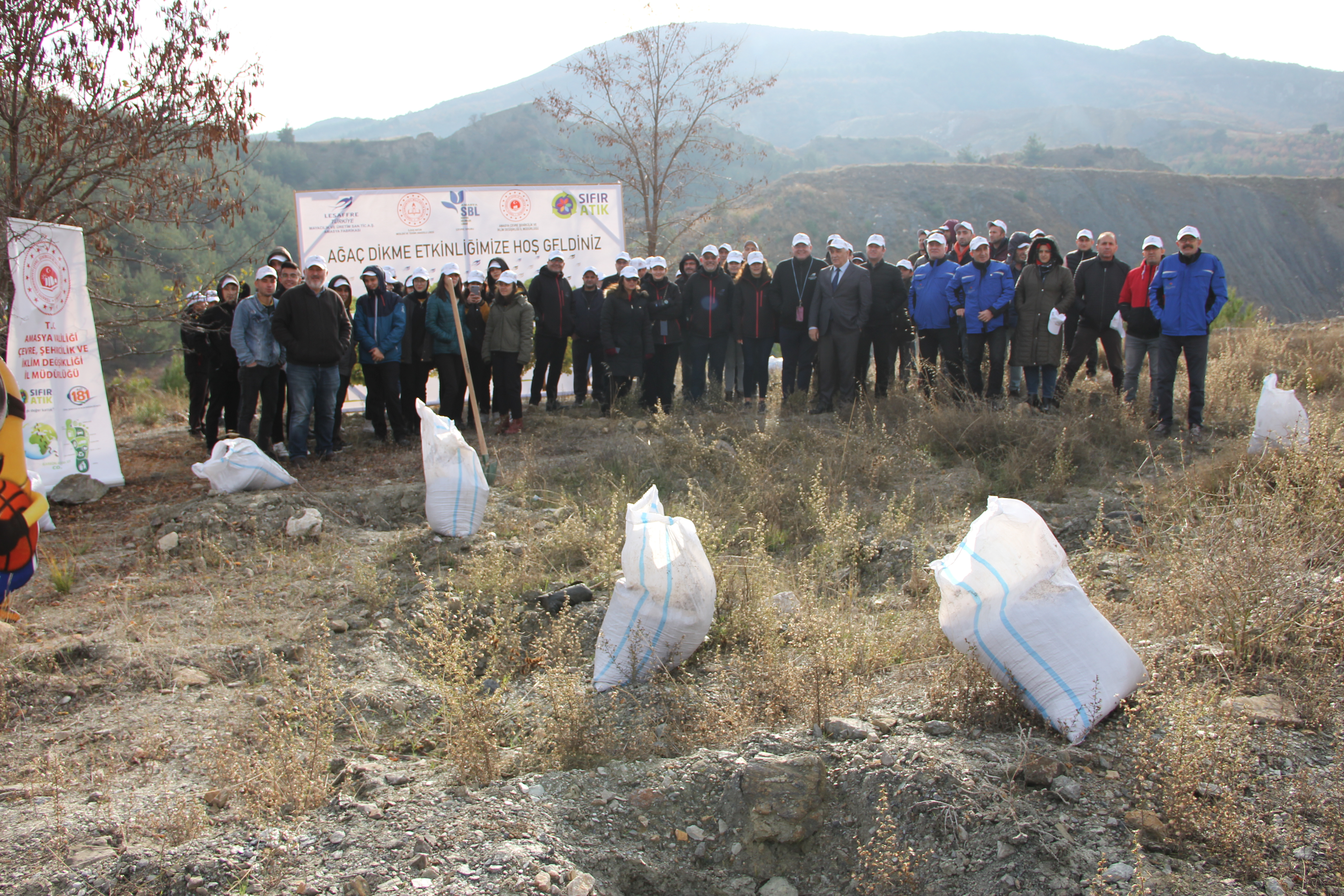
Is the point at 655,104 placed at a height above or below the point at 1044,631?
above

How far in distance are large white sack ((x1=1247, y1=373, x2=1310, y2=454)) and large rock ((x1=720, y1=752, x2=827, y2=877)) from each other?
15.4ft

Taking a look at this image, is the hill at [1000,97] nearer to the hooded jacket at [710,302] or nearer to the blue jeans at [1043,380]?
the hooded jacket at [710,302]

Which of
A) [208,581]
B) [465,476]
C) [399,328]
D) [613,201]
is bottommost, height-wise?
[208,581]

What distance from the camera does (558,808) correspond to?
2.72 metres

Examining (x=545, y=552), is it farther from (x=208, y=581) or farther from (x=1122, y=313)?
(x=1122, y=313)

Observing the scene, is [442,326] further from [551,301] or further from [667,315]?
[667,315]

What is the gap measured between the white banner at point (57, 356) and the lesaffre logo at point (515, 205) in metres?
5.44

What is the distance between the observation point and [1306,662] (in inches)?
122

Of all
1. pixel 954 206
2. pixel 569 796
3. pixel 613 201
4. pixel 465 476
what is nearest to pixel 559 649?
pixel 569 796

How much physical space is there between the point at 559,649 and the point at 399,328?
20.2 ft

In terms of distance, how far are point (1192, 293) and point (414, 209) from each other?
9.09 m

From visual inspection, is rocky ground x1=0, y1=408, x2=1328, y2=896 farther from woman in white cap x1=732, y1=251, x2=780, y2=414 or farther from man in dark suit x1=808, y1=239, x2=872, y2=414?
woman in white cap x1=732, y1=251, x2=780, y2=414

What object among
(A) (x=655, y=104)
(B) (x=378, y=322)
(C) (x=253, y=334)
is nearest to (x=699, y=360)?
(B) (x=378, y=322)

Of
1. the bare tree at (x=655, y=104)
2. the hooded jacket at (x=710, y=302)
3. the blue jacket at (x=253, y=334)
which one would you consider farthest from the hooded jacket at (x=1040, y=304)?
the blue jacket at (x=253, y=334)
